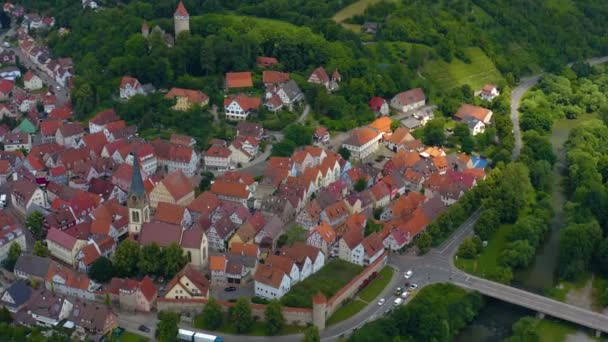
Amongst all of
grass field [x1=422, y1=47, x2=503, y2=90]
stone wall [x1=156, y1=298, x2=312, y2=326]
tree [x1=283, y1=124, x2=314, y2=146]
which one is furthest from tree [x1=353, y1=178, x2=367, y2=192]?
grass field [x1=422, y1=47, x2=503, y2=90]

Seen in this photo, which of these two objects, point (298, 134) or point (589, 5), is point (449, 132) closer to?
point (298, 134)

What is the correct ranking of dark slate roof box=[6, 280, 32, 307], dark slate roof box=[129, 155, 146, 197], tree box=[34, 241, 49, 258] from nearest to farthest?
dark slate roof box=[6, 280, 32, 307]
dark slate roof box=[129, 155, 146, 197]
tree box=[34, 241, 49, 258]

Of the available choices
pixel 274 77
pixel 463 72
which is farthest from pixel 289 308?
pixel 463 72

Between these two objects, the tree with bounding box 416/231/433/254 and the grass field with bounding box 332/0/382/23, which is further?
the grass field with bounding box 332/0/382/23

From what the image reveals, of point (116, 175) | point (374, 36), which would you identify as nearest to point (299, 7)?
point (374, 36)

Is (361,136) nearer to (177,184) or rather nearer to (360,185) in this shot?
(360,185)

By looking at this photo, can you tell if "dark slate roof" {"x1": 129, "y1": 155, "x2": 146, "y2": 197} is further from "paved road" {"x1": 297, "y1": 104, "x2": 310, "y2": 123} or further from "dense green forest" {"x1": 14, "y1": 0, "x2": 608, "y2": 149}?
"paved road" {"x1": 297, "y1": 104, "x2": 310, "y2": 123}

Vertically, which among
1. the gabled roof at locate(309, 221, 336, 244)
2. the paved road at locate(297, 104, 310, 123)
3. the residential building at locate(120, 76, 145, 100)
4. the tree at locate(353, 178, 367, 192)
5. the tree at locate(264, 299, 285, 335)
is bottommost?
the paved road at locate(297, 104, 310, 123)
